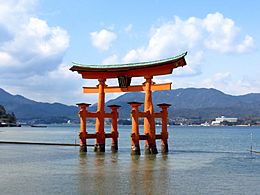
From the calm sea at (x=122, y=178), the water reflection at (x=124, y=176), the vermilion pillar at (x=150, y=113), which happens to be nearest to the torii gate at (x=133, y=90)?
the vermilion pillar at (x=150, y=113)

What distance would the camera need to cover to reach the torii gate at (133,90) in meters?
33.3

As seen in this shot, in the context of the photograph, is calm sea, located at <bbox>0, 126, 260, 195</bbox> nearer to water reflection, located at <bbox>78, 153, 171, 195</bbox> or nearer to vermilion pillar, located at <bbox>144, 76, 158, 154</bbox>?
water reflection, located at <bbox>78, 153, 171, 195</bbox>

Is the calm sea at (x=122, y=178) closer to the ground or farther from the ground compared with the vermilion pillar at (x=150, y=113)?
closer to the ground

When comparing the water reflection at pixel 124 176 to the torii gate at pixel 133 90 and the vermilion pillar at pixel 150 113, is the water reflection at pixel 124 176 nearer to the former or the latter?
the vermilion pillar at pixel 150 113

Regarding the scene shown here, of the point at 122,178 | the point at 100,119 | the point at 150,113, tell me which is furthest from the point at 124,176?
the point at 100,119

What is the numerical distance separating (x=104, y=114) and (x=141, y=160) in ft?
25.0

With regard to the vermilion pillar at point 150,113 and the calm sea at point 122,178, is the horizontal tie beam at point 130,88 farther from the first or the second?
the calm sea at point 122,178

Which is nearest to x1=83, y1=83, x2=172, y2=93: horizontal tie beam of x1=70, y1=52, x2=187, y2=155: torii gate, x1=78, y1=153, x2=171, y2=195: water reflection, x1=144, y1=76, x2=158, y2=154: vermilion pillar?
x1=70, y1=52, x2=187, y2=155: torii gate

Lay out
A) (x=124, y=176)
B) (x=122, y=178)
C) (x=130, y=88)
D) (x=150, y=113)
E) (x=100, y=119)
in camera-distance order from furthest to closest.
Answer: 1. (x=100, y=119)
2. (x=130, y=88)
3. (x=150, y=113)
4. (x=124, y=176)
5. (x=122, y=178)

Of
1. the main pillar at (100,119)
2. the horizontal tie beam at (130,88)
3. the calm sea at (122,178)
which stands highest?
the horizontal tie beam at (130,88)

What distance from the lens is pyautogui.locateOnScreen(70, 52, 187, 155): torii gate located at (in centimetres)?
3333

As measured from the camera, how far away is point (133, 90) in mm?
36531

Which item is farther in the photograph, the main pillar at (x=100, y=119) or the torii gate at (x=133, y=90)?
the main pillar at (x=100, y=119)

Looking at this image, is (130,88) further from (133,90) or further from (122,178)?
(122,178)
